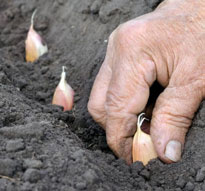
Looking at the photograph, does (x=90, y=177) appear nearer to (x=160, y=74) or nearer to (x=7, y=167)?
(x=7, y=167)

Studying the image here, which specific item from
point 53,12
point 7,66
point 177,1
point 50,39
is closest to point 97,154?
point 177,1

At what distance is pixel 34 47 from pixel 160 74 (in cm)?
133

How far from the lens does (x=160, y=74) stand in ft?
5.81

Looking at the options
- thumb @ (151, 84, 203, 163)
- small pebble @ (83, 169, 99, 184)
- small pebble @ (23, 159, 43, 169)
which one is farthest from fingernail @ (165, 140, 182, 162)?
small pebble @ (23, 159, 43, 169)

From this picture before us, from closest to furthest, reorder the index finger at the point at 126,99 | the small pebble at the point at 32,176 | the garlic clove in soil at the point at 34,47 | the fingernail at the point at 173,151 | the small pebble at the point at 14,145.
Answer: the small pebble at the point at 32,176 → the small pebble at the point at 14,145 → the fingernail at the point at 173,151 → the index finger at the point at 126,99 → the garlic clove in soil at the point at 34,47

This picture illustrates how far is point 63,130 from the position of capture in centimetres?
170

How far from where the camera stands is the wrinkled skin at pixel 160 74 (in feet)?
5.45

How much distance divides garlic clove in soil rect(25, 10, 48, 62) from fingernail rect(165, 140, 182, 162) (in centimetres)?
149

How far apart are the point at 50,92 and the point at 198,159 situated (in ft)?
3.70

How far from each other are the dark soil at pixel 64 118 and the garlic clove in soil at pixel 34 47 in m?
0.06

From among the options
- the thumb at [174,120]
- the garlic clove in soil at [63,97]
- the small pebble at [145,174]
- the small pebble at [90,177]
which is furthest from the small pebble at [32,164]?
the garlic clove in soil at [63,97]

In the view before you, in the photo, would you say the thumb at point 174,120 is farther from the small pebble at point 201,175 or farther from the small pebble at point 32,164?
the small pebble at point 32,164

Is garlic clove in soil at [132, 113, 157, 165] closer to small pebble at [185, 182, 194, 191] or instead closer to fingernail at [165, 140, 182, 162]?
fingernail at [165, 140, 182, 162]

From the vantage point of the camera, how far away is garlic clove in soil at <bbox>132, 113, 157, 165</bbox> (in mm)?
1695
